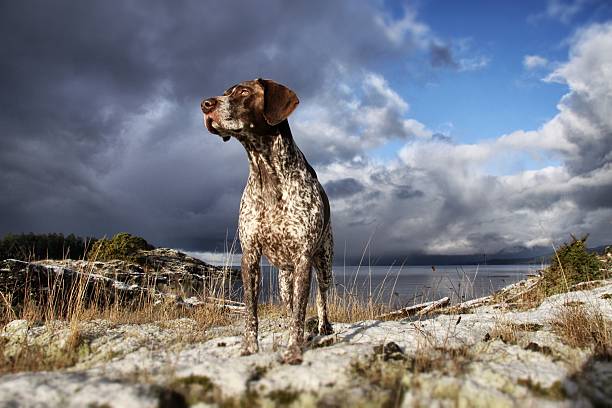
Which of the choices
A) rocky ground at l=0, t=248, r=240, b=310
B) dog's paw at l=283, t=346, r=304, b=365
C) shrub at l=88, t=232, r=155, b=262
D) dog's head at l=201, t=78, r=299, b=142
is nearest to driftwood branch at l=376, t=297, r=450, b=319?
rocky ground at l=0, t=248, r=240, b=310

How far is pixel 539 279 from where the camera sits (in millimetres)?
11945

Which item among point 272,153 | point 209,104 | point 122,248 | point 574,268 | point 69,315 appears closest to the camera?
point 209,104

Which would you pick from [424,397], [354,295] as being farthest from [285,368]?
[354,295]

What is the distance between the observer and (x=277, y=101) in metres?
4.33

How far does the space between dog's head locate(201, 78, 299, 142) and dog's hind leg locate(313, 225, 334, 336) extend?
2.01 meters

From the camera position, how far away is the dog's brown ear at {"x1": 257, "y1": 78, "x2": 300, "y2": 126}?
14.0ft

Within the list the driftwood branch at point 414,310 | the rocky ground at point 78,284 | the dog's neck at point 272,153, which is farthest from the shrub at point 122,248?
the dog's neck at point 272,153

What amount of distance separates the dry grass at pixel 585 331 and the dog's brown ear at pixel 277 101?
3863mm

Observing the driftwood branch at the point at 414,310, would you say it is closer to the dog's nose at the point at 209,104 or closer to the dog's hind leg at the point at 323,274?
the dog's hind leg at the point at 323,274

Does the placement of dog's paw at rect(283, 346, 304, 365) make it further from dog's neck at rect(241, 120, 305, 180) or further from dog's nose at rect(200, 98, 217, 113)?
dog's nose at rect(200, 98, 217, 113)

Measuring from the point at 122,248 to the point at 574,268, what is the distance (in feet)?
49.5

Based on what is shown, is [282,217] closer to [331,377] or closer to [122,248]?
[331,377]

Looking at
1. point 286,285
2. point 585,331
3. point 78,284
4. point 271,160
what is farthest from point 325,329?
point 78,284

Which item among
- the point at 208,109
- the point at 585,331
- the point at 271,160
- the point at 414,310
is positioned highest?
the point at 208,109
